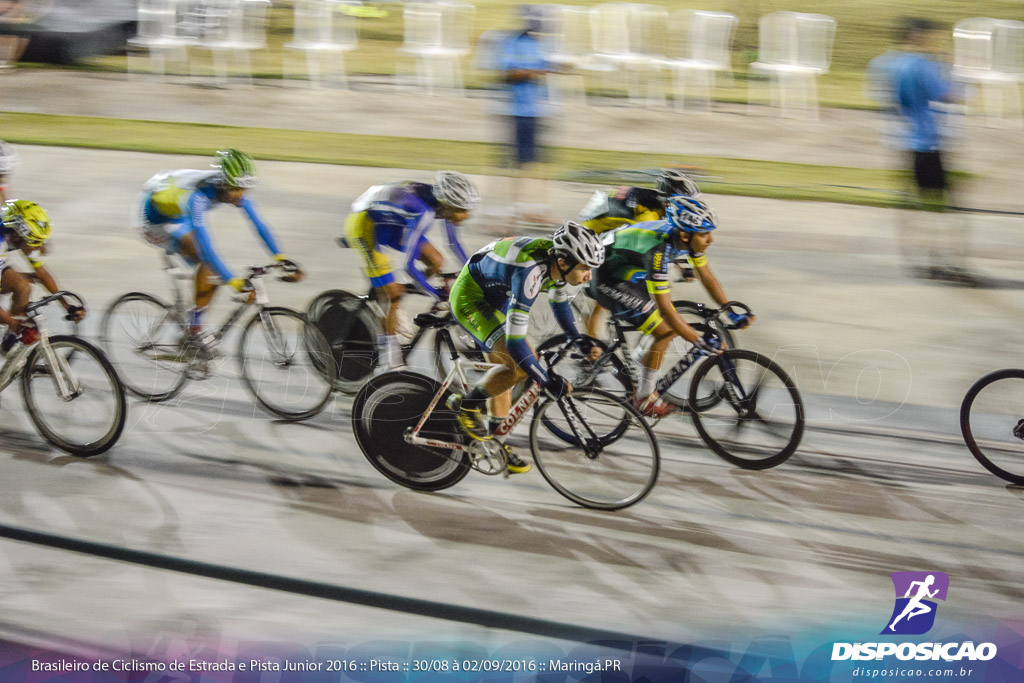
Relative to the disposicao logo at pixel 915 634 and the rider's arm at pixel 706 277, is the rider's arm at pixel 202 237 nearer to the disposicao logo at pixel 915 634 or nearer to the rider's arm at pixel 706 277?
the rider's arm at pixel 706 277

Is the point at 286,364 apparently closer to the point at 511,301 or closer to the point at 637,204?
the point at 511,301

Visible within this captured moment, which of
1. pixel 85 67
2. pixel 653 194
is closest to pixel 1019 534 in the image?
pixel 653 194

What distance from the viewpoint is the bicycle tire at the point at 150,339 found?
543 centimetres

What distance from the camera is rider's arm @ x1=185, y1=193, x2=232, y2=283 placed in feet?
16.0

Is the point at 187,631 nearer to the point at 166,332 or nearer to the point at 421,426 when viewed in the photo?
the point at 421,426

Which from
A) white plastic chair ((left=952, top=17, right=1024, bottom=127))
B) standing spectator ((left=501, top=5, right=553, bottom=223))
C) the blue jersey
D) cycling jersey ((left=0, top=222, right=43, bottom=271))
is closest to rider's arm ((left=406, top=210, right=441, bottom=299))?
the blue jersey

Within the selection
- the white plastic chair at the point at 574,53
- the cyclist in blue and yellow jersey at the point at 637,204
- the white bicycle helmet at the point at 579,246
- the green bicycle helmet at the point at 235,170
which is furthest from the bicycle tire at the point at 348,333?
the white plastic chair at the point at 574,53

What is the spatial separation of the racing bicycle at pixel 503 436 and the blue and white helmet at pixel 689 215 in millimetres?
813

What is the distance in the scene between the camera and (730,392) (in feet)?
15.5

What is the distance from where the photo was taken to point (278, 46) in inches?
435

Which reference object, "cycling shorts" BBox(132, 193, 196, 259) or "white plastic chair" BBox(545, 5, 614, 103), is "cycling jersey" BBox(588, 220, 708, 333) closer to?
"cycling shorts" BBox(132, 193, 196, 259)

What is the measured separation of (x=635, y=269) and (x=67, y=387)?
2.80 meters

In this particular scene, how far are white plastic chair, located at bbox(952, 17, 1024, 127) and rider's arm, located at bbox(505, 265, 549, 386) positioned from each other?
23.4ft

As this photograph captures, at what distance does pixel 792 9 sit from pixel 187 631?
8.62 m
